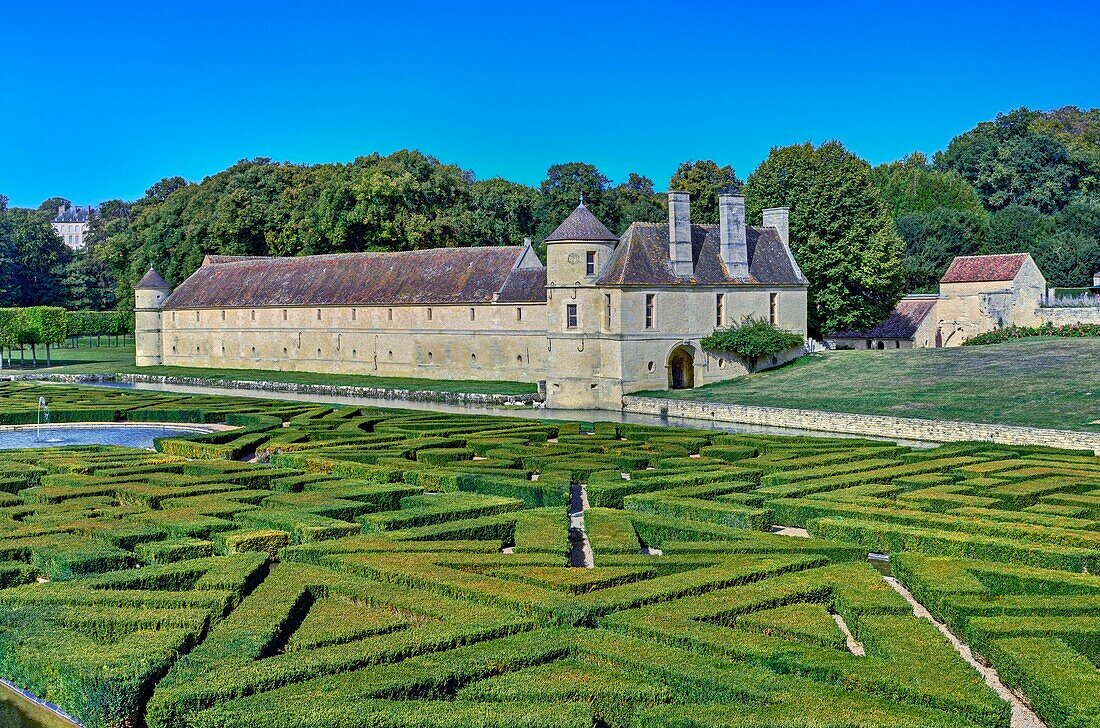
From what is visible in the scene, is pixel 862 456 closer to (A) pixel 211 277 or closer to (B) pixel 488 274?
(B) pixel 488 274

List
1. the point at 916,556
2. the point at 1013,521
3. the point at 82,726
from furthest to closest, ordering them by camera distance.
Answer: the point at 1013,521
the point at 916,556
the point at 82,726

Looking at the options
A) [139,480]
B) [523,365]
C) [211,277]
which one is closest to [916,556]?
[139,480]

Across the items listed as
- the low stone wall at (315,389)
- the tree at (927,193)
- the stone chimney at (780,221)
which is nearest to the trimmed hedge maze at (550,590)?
the low stone wall at (315,389)

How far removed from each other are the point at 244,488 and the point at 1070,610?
54.8 feet

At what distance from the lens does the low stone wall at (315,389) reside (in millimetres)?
51844

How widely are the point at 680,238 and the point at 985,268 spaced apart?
64.5 feet

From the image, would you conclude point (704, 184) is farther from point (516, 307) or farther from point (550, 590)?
point (550, 590)

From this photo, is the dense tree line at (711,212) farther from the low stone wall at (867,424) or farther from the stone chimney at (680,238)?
the low stone wall at (867,424)

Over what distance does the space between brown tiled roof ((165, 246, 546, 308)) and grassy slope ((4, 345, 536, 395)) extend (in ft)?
14.4

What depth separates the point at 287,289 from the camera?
7225 centimetres

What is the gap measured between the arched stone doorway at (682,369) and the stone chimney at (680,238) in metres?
3.68

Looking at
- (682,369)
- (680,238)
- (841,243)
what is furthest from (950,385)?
(841,243)

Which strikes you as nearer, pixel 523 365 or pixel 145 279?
pixel 523 365

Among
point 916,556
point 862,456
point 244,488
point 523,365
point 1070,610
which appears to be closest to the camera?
point 1070,610
